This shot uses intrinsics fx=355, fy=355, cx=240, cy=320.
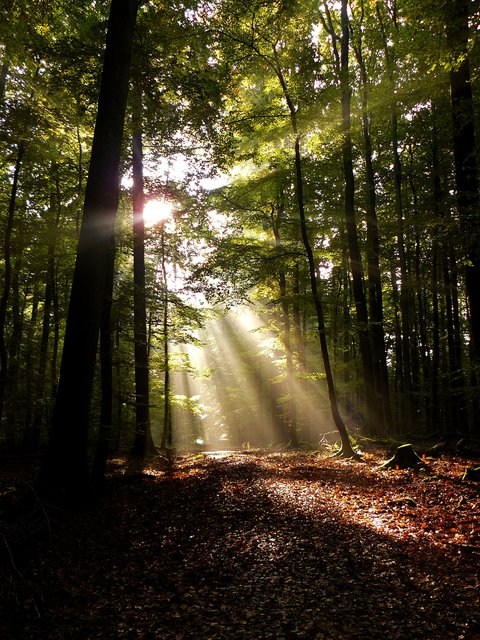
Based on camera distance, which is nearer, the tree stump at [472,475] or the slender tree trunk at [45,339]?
the tree stump at [472,475]

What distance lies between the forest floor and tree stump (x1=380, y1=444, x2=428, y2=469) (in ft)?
2.18

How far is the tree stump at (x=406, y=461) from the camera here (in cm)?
Answer: 827

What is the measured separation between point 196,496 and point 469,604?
5139mm

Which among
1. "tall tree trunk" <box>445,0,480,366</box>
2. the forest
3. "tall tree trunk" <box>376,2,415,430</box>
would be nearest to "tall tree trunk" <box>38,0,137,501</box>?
the forest

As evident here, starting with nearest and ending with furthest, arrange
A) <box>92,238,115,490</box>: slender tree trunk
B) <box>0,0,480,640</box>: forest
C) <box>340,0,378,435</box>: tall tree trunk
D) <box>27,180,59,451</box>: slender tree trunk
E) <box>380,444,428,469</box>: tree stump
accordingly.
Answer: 1. <box>0,0,480,640</box>: forest
2. <box>92,238,115,490</box>: slender tree trunk
3. <box>380,444,428,469</box>: tree stump
4. <box>27,180,59,451</box>: slender tree trunk
5. <box>340,0,378,435</box>: tall tree trunk

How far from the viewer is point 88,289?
636 centimetres

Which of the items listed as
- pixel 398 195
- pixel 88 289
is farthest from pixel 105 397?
pixel 398 195

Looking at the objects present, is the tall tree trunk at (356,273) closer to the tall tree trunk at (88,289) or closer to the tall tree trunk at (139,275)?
→ the tall tree trunk at (139,275)

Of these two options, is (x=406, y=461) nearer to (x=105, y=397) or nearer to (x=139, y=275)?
(x=105, y=397)

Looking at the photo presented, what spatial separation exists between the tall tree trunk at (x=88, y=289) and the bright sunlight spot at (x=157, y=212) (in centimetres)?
677

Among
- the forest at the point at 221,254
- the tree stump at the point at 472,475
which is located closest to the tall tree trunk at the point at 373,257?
the forest at the point at 221,254

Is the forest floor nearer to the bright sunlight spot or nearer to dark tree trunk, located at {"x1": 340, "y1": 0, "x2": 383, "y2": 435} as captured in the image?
dark tree trunk, located at {"x1": 340, "y1": 0, "x2": 383, "y2": 435}

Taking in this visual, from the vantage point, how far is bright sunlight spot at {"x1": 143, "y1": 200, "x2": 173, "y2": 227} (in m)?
13.5

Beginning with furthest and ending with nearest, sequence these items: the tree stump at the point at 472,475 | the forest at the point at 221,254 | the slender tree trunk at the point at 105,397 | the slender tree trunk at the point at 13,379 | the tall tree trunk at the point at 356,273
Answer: the tall tree trunk at the point at 356,273
the slender tree trunk at the point at 13,379
the slender tree trunk at the point at 105,397
the tree stump at the point at 472,475
the forest at the point at 221,254
